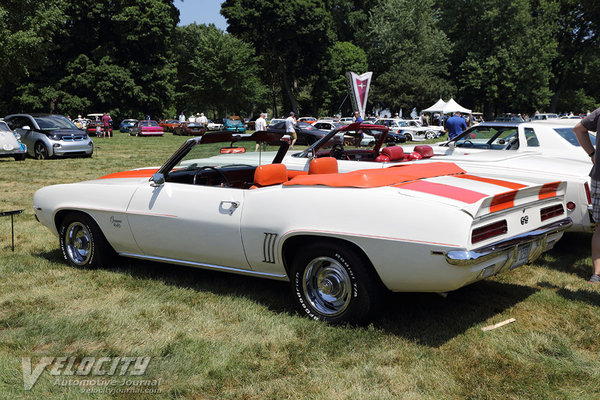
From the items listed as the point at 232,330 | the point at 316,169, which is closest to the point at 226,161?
the point at 316,169

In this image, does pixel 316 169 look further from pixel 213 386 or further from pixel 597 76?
pixel 597 76

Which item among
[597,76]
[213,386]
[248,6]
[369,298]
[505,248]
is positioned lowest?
[213,386]

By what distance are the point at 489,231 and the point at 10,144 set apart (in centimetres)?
1667

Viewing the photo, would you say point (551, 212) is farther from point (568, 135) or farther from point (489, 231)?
point (568, 135)

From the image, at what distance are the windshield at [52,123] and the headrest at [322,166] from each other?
16.1m

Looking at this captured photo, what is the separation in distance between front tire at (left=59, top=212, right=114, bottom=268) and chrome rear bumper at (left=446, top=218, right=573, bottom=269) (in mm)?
3266

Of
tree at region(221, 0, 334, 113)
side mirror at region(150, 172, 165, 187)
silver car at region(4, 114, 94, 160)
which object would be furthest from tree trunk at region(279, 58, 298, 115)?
side mirror at region(150, 172, 165, 187)

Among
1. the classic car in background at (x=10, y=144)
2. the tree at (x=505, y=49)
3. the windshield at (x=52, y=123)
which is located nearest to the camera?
the classic car in background at (x=10, y=144)

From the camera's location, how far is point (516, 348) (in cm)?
351

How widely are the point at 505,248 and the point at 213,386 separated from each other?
6.38 feet

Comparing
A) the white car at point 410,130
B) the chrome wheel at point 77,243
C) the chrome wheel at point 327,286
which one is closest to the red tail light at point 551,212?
the chrome wheel at point 327,286

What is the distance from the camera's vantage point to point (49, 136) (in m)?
18.2

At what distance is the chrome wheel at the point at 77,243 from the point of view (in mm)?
5277

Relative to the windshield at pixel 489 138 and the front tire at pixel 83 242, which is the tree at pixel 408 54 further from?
the front tire at pixel 83 242
